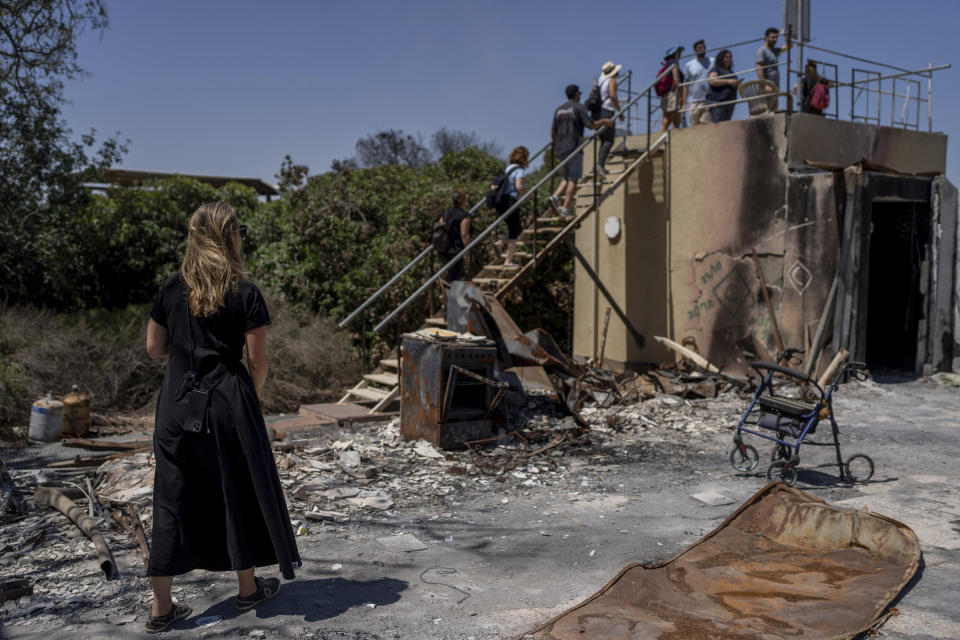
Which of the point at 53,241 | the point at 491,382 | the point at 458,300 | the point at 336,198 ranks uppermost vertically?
the point at 336,198

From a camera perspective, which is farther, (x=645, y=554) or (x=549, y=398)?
(x=549, y=398)

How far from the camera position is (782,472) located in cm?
675

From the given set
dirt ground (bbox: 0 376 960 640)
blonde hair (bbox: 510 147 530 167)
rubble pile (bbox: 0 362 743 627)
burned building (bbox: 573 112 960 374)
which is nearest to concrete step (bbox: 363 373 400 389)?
rubble pile (bbox: 0 362 743 627)

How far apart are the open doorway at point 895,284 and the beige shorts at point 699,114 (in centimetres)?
344

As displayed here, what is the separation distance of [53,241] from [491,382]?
8.58 metres

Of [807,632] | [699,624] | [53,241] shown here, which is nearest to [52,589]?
[699,624]

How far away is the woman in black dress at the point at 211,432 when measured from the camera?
3.78 meters

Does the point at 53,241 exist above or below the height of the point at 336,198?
below

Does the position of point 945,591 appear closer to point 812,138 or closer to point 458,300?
point 458,300

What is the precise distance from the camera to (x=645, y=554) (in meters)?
5.21

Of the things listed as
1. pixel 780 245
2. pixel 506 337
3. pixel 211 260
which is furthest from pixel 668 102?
pixel 211 260

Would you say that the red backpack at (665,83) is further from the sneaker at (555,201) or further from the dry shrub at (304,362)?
the dry shrub at (304,362)

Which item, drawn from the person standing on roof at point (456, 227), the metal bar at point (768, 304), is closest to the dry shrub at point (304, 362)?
the person standing on roof at point (456, 227)

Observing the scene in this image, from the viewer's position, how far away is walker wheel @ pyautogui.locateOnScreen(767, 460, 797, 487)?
6.71m
